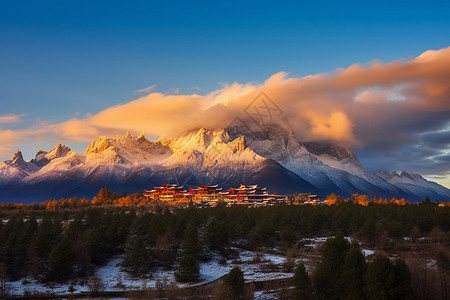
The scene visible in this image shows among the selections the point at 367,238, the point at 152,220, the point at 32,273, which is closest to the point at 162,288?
the point at 32,273

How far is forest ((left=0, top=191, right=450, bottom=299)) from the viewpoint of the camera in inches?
2092

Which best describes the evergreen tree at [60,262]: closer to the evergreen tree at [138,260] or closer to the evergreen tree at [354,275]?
the evergreen tree at [138,260]

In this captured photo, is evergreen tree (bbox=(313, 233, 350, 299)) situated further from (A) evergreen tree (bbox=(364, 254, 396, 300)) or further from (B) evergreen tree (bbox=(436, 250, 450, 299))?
(B) evergreen tree (bbox=(436, 250, 450, 299))

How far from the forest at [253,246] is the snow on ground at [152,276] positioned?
1908mm

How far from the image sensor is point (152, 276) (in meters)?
79.6

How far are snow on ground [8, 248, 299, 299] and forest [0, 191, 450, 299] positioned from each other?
1908 mm

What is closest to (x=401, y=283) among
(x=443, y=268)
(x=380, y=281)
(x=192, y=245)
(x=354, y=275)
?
(x=380, y=281)

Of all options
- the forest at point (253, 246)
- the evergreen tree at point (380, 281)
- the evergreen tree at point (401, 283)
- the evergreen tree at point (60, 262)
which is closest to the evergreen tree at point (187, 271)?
the forest at point (253, 246)

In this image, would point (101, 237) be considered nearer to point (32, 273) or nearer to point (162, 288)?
point (32, 273)

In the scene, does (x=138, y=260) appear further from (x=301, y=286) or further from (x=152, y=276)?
(x=301, y=286)

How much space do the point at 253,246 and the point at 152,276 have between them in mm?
36311

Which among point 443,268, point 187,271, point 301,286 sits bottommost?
point 187,271

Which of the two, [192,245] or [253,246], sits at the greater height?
[192,245]

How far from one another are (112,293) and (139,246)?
13483 millimetres
